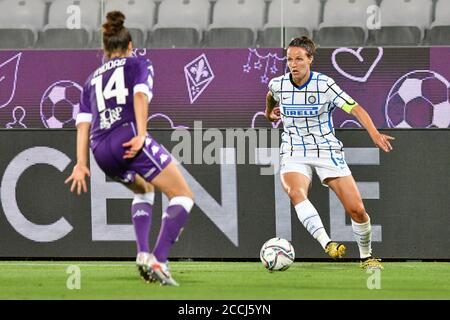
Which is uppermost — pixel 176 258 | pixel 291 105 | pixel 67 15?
pixel 67 15

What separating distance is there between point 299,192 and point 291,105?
82 centimetres

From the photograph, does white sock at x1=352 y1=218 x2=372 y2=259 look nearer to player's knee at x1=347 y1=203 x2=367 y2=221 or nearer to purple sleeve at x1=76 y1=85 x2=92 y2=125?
player's knee at x1=347 y1=203 x2=367 y2=221

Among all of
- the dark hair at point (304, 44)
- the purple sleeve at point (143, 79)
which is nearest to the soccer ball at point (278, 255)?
the dark hair at point (304, 44)

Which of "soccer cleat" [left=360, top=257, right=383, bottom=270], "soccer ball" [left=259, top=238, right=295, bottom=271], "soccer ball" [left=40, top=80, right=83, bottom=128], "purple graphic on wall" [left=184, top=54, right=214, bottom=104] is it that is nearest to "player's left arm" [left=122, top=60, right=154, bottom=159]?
"soccer ball" [left=259, top=238, right=295, bottom=271]

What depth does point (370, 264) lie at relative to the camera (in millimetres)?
9914

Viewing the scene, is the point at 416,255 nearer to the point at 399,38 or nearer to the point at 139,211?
the point at 399,38

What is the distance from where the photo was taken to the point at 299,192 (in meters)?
9.77

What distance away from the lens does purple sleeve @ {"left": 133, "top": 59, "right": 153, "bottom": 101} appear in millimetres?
7516

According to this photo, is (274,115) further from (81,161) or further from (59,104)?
(59,104)

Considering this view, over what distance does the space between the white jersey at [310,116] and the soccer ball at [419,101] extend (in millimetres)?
2643

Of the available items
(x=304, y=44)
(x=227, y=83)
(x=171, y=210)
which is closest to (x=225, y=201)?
(x=304, y=44)

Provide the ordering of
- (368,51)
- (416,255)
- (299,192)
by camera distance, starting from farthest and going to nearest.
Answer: (368,51)
(416,255)
(299,192)

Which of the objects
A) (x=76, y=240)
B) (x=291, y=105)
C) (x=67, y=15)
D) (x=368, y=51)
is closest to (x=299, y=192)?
(x=291, y=105)

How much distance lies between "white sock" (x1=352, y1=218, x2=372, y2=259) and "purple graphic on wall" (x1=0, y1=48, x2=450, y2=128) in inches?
111
